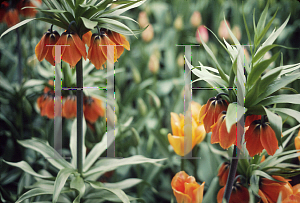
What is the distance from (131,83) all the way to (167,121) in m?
0.22

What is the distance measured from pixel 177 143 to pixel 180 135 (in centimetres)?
3

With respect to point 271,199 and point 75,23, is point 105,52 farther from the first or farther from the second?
point 271,199

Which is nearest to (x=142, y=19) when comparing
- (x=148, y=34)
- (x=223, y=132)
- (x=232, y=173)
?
(x=148, y=34)

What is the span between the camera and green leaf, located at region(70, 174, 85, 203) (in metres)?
0.84

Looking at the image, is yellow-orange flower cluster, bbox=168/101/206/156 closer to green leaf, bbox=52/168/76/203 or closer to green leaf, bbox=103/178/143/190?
green leaf, bbox=103/178/143/190

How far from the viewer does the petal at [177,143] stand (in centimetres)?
93

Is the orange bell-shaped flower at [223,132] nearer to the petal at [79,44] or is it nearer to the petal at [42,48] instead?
the petal at [79,44]

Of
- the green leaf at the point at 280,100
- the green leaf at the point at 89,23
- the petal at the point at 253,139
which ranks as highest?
the green leaf at the point at 89,23

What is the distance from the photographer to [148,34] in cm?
100

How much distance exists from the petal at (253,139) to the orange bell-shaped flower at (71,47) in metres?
0.56

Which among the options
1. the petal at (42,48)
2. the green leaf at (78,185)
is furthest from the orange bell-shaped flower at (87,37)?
the green leaf at (78,185)

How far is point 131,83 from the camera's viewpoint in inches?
42.3

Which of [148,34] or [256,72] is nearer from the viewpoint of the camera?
[256,72]

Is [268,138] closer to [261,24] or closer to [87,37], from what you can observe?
[261,24]
